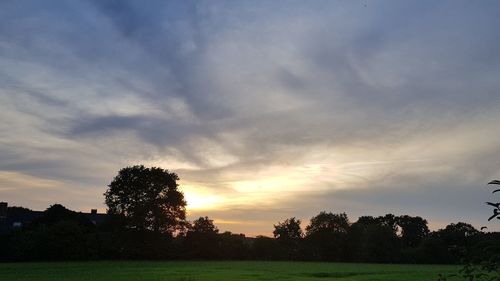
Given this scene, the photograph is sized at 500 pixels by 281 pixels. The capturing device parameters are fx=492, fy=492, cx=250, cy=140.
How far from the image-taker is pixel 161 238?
299 feet

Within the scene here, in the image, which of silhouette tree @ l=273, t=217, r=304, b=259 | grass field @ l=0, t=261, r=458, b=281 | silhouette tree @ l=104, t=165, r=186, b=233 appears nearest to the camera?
grass field @ l=0, t=261, r=458, b=281

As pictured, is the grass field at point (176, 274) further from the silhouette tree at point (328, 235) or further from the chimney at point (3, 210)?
the chimney at point (3, 210)

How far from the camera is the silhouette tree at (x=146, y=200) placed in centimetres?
9006

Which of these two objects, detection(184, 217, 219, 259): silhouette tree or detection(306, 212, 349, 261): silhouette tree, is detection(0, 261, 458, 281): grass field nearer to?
detection(184, 217, 219, 259): silhouette tree

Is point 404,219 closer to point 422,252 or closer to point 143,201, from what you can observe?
point 422,252

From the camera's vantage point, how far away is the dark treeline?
270 feet

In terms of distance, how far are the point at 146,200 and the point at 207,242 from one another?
59.6 feet

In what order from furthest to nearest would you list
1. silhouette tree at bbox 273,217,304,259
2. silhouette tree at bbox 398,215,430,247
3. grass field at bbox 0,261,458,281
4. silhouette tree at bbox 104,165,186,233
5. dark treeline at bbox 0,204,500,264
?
silhouette tree at bbox 398,215,430,247
silhouette tree at bbox 273,217,304,259
silhouette tree at bbox 104,165,186,233
dark treeline at bbox 0,204,500,264
grass field at bbox 0,261,458,281

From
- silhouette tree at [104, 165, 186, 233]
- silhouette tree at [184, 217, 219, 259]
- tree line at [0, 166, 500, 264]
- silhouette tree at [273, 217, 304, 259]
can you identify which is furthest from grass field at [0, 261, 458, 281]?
silhouette tree at [273, 217, 304, 259]

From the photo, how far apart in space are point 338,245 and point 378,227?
11523 mm

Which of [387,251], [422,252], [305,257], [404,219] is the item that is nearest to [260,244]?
→ [305,257]

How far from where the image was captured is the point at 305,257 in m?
120

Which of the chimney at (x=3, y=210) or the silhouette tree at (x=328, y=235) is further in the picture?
the silhouette tree at (x=328, y=235)

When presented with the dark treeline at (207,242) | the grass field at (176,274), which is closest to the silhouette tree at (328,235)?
the dark treeline at (207,242)
